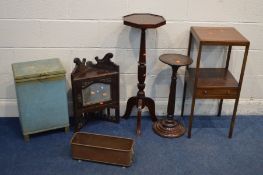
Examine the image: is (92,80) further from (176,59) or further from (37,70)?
(176,59)

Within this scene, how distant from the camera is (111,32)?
2.91 meters

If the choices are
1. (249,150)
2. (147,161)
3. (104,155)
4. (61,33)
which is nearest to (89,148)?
(104,155)

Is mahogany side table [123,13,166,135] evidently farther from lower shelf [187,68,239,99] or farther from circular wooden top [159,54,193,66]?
lower shelf [187,68,239,99]

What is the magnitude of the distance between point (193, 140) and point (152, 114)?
45 centimetres

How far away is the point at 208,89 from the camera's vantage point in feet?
9.00

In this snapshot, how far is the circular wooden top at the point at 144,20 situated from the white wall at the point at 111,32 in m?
0.08

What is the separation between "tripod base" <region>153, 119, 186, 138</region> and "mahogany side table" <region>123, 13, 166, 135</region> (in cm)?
16

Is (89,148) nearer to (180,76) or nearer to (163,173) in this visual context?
(163,173)

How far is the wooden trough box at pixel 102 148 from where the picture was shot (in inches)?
101

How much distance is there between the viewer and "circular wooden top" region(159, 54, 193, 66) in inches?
106

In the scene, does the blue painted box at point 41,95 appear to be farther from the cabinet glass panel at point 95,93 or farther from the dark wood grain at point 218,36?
the dark wood grain at point 218,36

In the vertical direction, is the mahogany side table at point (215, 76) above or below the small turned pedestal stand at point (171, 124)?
above

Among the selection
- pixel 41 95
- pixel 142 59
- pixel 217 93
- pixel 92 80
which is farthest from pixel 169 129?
pixel 41 95

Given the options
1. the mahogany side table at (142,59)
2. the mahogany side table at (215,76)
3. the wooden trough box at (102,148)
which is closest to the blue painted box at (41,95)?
the wooden trough box at (102,148)
